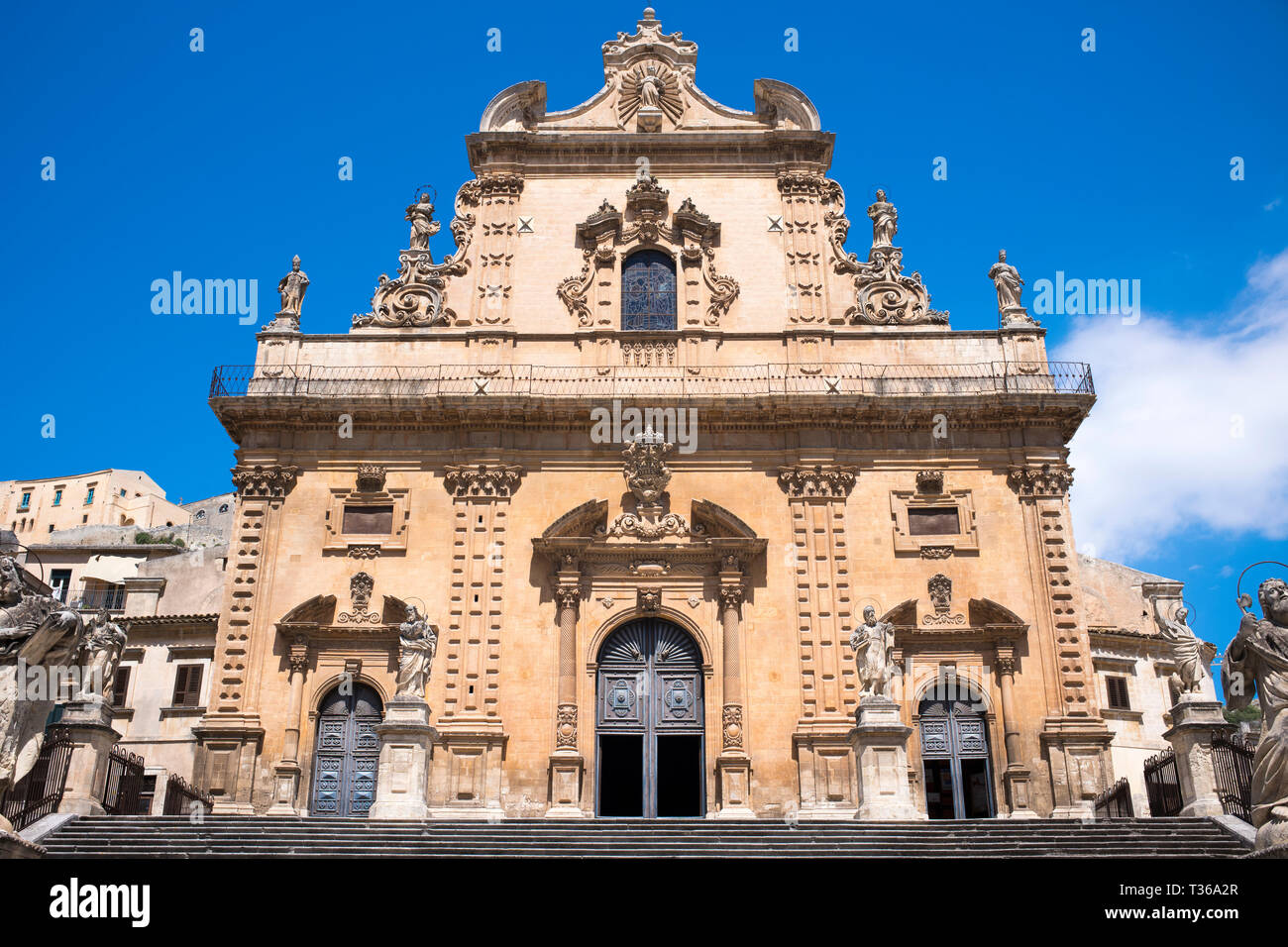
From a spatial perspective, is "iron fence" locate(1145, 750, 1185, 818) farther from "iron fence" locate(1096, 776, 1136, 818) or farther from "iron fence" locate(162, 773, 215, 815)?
"iron fence" locate(162, 773, 215, 815)

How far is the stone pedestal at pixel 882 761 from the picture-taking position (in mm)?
17156

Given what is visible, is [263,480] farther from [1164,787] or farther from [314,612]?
[1164,787]

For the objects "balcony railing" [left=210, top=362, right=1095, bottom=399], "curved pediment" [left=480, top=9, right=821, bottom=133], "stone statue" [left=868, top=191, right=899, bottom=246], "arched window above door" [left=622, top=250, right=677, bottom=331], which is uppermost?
"curved pediment" [left=480, top=9, right=821, bottom=133]

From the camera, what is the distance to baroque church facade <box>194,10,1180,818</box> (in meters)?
20.8

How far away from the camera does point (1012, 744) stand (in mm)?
20734

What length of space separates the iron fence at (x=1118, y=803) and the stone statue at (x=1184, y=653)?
190 cm

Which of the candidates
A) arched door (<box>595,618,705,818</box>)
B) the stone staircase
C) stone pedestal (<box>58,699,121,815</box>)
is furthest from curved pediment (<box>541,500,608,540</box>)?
stone pedestal (<box>58,699,121,815</box>)

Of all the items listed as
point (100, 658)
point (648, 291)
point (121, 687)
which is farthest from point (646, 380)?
point (121, 687)

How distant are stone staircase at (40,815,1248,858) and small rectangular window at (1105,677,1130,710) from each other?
15949 mm
